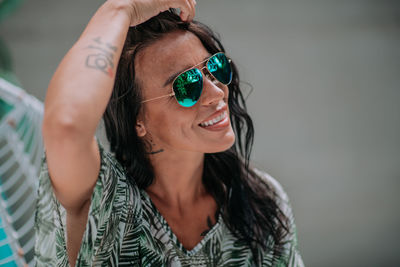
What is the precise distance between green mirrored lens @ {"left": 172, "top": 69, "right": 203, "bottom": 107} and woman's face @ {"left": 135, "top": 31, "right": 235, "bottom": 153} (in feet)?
0.09

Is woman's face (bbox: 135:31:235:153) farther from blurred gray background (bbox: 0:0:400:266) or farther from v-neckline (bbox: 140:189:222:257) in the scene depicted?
blurred gray background (bbox: 0:0:400:266)

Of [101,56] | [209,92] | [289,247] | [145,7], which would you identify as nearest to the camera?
[101,56]

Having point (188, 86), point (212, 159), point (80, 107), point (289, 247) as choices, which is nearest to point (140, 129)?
point (188, 86)

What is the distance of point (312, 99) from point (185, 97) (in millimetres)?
1534

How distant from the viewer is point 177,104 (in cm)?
116

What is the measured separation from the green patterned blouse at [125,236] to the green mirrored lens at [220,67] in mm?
384

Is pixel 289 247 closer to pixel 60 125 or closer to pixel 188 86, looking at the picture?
pixel 188 86

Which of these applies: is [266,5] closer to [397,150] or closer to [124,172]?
[397,150]

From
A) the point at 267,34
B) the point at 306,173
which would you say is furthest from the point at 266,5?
the point at 306,173

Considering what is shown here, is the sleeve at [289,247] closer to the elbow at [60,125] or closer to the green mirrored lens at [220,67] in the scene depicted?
A: the green mirrored lens at [220,67]

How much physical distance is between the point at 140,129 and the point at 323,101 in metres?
1.57

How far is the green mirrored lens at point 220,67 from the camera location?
1.16 meters

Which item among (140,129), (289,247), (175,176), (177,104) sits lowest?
(289,247)

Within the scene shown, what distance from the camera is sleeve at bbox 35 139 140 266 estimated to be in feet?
3.16
